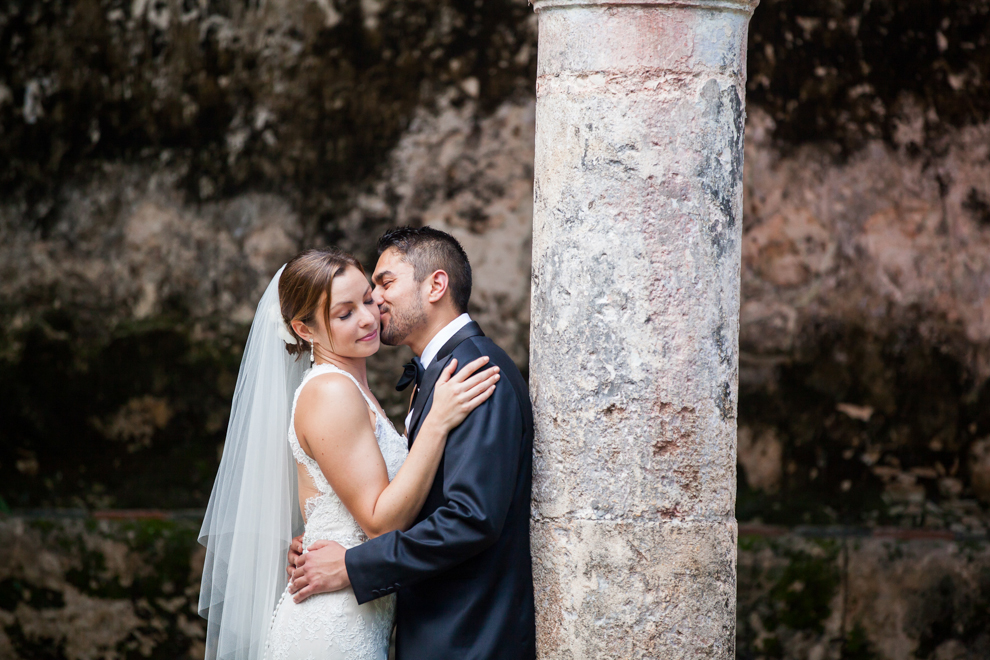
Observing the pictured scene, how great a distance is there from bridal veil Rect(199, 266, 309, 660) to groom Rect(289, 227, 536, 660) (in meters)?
0.23

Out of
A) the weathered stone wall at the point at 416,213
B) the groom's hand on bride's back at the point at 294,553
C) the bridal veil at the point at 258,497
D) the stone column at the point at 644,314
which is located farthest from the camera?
the weathered stone wall at the point at 416,213

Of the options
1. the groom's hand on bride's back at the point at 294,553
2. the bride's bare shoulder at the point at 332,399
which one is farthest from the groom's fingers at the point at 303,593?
the bride's bare shoulder at the point at 332,399

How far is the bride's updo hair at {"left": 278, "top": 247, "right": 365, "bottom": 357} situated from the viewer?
2.68 m

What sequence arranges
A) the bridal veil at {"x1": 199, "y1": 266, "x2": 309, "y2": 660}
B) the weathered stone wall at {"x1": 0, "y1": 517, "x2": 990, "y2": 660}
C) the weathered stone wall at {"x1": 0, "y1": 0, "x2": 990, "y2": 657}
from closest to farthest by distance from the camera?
the bridal veil at {"x1": 199, "y1": 266, "x2": 309, "y2": 660}
the weathered stone wall at {"x1": 0, "y1": 517, "x2": 990, "y2": 660}
the weathered stone wall at {"x1": 0, "y1": 0, "x2": 990, "y2": 657}

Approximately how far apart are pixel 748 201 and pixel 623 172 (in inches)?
114

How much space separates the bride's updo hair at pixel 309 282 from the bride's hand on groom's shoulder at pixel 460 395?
0.48 m

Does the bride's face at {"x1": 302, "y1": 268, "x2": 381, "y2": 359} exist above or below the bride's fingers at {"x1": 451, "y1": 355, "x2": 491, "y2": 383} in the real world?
above

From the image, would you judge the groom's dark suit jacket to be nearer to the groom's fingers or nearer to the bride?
the bride

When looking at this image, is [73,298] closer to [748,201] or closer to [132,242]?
[132,242]

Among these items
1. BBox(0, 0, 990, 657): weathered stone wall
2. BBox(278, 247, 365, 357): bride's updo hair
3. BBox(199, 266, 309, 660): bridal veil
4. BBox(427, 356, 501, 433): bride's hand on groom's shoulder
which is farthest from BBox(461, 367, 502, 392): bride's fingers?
BBox(0, 0, 990, 657): weathered stone wall

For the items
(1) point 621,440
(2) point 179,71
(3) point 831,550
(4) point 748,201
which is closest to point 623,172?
(1) point 621,440

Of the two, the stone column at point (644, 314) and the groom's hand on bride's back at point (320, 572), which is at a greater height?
the stone column at point (644, 314)

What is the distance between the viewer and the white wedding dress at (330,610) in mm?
2584

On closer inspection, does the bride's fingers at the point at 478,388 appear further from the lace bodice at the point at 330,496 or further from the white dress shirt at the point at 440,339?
the lace bodice at the point at 330,496
